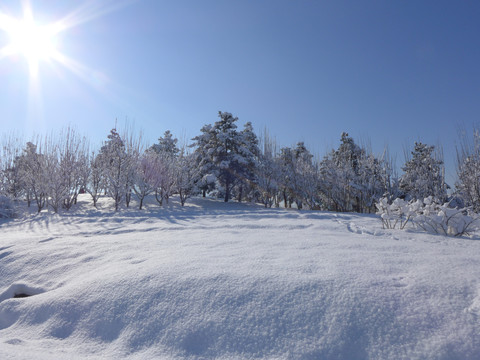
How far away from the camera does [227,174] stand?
21.2m

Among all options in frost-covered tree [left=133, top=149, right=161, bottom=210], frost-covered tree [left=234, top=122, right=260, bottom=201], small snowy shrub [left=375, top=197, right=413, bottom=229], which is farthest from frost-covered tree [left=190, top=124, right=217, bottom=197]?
small snowy shrub [left=375, top=197, right=413, bottom=229]

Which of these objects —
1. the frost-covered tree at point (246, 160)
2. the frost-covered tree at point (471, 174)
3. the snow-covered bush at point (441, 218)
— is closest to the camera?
the snow-covered bush at point (441, 218)

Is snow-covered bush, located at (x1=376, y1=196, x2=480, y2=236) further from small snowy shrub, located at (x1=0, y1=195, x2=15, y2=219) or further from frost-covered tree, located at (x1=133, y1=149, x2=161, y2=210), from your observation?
small snowy shrub, located at (x1=0, y1=195, x2=15, y2=219)

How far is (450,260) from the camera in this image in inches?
96.3

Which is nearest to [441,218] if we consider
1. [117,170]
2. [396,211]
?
[396,211]

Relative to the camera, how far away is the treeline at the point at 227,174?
13766 millimetres

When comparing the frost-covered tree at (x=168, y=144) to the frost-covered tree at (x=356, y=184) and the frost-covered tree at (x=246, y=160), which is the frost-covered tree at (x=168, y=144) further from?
the frost-covered tree at (x=356, y=184)

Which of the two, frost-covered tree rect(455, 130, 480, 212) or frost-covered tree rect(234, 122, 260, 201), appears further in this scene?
frost-covered tree rect(234, 122, 260, 201)

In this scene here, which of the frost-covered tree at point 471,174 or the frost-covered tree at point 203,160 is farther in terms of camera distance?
the frost-covered tree at point 203,160

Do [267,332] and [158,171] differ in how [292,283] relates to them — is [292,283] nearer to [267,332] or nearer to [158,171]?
[267,332]

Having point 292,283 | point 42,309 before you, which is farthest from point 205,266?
point 42,309

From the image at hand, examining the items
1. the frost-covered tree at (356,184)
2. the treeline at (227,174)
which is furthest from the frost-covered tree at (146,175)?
the frost-covered tree at (356,184)

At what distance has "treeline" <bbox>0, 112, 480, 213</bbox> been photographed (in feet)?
45.2

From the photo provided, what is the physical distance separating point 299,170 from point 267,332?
18044mm
